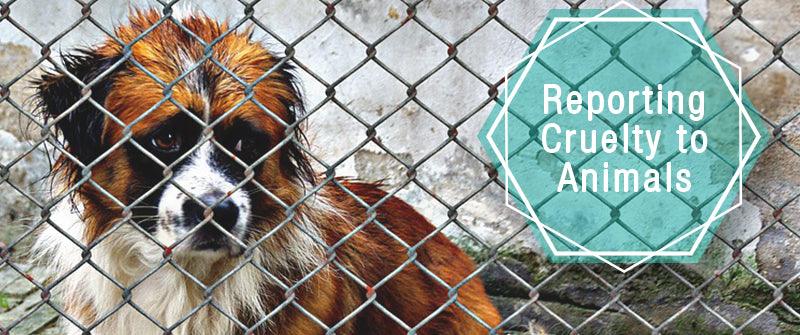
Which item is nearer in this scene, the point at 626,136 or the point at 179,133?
the point at 179,133

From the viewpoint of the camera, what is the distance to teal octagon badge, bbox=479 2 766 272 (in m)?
4.25

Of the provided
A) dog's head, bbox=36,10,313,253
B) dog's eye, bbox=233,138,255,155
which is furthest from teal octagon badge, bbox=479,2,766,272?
dog's eye, bbox=233,138,255,155

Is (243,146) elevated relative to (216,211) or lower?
elevated

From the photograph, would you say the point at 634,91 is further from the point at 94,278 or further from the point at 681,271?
the point at 94,278

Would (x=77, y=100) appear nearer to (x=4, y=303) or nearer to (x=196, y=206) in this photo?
(x=196, y=206)

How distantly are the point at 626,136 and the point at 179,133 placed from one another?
96.7 inches

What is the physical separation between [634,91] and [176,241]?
2712 mm

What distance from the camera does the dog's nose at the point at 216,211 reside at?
Answer: 2.58 meters

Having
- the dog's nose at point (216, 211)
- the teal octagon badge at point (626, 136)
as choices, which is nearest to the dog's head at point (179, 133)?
the dog's nose at point (216, 211)

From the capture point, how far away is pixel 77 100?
2801 millimetres

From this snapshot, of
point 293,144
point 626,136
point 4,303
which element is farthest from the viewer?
point 4,303

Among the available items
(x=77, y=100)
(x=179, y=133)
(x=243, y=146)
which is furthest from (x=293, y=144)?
(x=77, y=100)

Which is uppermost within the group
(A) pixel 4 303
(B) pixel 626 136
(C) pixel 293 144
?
(A) pixel 4 303

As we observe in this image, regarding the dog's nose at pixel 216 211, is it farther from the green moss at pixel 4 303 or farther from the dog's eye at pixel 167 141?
the green moss at pixel 4 303
